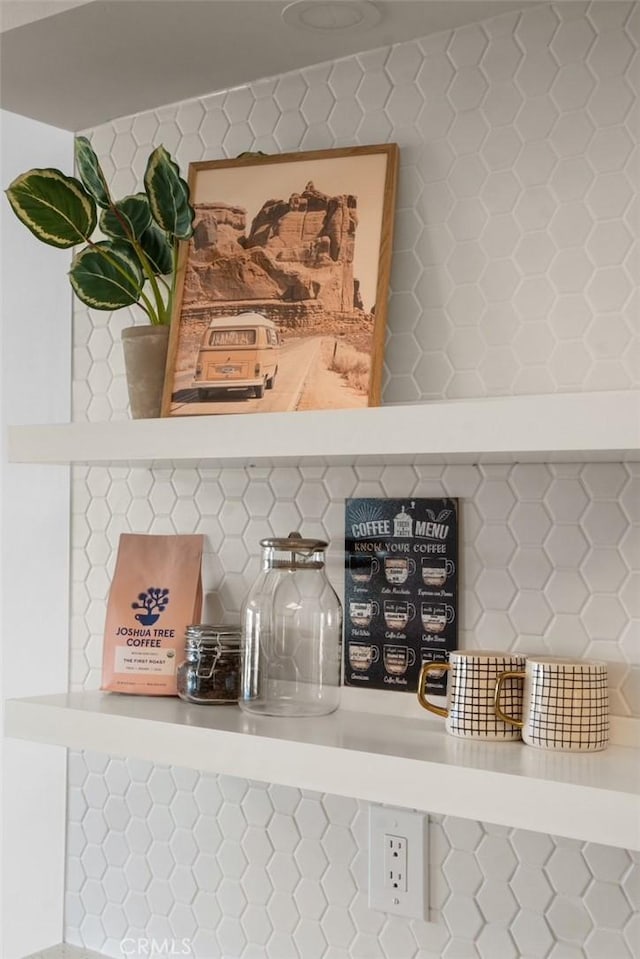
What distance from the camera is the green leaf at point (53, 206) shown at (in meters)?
1.27

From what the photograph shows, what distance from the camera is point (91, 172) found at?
4.23 feet

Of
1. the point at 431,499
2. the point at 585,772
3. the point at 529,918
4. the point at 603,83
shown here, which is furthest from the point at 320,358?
the point at 529,918

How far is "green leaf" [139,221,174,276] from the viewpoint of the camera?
1383 millimetres

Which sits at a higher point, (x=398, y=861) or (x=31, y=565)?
(x=31, y=565)

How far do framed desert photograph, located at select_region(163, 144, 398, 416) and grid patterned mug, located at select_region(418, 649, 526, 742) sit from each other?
32 centimetres

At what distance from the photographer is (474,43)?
127cm

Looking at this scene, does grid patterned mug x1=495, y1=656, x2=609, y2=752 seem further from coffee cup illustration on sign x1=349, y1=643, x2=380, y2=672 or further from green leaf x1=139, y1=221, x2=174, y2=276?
green leaf x1=139, y1=221, x2=174, y2=276

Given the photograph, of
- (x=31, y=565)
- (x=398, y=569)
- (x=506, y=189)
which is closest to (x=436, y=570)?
(x=398, y=569)

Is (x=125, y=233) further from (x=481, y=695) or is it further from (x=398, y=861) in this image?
(x=398, y=861)

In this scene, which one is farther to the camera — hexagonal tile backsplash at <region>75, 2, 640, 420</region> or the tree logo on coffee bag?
the tree logo on coffee bag

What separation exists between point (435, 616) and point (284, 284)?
0.45m

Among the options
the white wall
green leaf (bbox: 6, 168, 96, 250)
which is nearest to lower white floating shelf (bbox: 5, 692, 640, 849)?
the white wall

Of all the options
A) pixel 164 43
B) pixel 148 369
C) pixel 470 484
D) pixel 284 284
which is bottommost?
pixel 470 484

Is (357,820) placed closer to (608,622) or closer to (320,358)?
(608,622)
